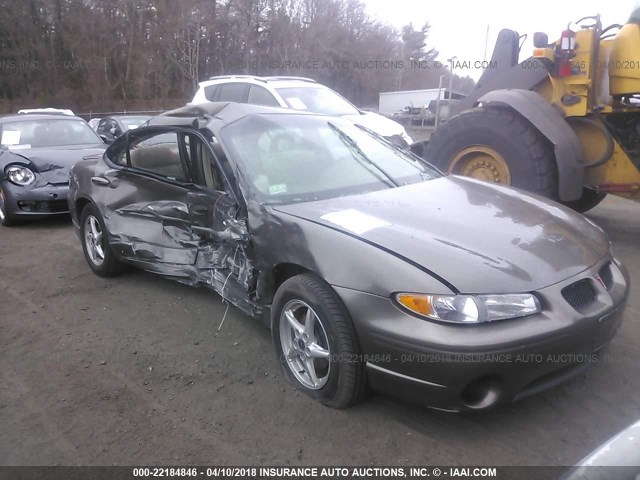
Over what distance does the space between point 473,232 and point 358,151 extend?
4.35ft

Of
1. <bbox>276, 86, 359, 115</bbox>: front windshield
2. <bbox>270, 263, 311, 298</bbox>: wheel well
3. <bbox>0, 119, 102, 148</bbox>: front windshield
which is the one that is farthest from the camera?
<bbox>276, 86, 359, 115</bbox>: front windshield

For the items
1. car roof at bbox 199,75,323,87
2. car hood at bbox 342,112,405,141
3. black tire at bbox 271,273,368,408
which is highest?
car roof at bbox 199,75,323,87

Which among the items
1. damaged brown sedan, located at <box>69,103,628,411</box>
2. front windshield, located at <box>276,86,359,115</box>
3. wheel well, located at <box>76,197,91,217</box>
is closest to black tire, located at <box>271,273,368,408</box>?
damaged brown sedan, located at <box>69,103,628,411</box>

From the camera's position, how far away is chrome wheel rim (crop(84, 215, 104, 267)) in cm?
476

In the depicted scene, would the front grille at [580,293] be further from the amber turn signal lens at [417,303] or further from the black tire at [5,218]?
the black tire at [5,218]

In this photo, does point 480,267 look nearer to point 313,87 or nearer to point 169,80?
point 313,87

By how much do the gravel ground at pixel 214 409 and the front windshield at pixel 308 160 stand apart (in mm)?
1105

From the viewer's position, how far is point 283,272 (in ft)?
9.89

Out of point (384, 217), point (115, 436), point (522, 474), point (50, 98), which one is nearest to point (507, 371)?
point (522, 474)

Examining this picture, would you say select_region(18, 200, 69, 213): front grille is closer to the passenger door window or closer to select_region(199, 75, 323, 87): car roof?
select_region(199, 75, 323, 87): car roof

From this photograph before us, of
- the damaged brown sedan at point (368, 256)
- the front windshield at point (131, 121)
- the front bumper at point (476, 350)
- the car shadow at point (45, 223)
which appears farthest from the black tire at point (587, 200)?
the front windshield at point (131, 121)

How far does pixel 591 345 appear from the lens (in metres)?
2.45

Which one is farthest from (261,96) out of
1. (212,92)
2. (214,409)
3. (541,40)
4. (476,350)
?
(476,350)

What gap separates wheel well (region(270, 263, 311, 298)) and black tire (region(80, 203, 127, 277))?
2.19 m
